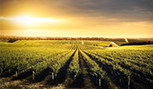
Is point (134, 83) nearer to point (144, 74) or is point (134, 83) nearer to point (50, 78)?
point (144, 74)

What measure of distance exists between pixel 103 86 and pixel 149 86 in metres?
4.90

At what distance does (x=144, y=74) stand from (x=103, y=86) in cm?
735

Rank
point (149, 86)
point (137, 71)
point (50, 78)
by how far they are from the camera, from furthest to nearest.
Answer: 1. point (137, 71)
2. point (50, 78)
3. point (149, 86)

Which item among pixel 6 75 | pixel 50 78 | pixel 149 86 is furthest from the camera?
pixel 6 75

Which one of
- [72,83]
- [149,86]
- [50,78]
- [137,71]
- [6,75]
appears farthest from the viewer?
[137,71]

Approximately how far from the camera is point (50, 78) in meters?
16.9

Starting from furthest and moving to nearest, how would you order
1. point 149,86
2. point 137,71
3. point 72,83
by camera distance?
point 137,71
point 72,83
point 149,86

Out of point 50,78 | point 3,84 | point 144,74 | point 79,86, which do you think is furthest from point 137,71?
point 3,84

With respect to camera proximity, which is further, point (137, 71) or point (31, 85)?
point (137, 71)

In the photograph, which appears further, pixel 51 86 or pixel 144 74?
pixel 144 74

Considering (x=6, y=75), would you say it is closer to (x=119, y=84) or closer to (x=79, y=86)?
(x=79, y=86)

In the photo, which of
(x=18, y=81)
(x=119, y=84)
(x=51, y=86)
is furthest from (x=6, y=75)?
(x=119, y=84)

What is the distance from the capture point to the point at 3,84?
1480 centimetres

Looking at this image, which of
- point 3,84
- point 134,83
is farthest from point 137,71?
point 3,84
